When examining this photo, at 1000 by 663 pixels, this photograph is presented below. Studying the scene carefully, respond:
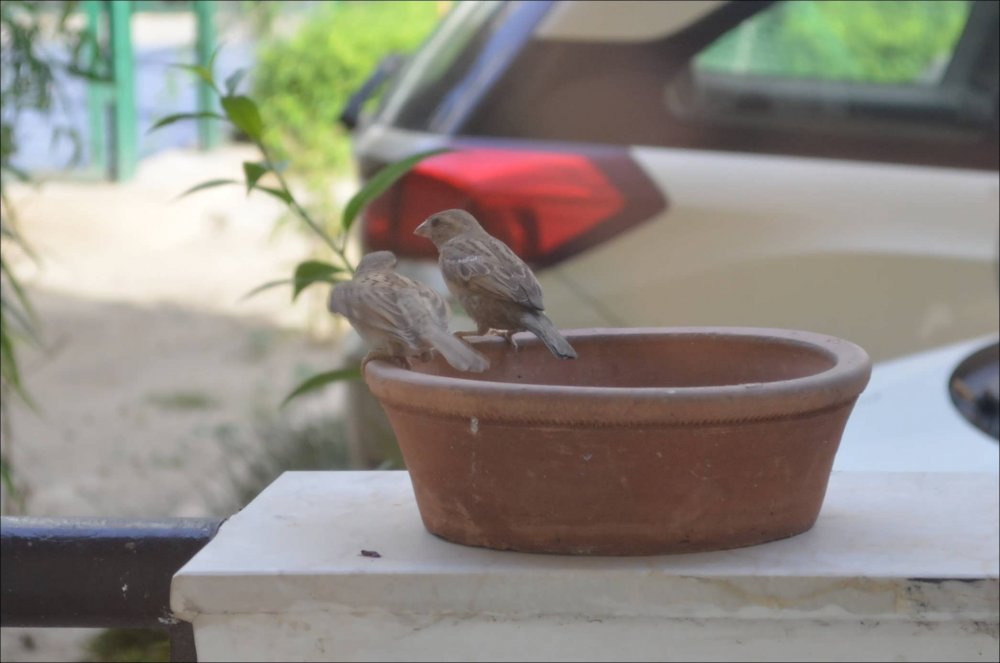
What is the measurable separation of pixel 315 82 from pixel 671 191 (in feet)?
25.5

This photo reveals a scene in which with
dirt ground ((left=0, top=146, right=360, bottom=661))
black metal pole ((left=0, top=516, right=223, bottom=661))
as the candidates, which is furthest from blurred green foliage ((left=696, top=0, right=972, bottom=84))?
black metal pole ((left=0, top=516, right=223, bottom=661))

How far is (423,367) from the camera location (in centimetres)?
204

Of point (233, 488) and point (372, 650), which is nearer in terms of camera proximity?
point (372, 650)

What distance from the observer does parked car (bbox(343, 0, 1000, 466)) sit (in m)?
3.52

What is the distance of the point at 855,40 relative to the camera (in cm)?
1076

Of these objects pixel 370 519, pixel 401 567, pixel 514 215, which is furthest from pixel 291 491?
pixel 514 215

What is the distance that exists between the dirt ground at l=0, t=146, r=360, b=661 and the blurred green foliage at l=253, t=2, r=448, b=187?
674 mm

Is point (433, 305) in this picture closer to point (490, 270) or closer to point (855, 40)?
point (490, 270)

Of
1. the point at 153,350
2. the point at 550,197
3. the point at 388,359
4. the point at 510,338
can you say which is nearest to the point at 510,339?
the point at 510,338

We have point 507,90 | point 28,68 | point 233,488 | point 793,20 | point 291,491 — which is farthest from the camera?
point 793,20

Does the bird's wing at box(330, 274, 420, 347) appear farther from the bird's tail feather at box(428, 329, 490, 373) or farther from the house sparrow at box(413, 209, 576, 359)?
the house sparrow at box(413, 209, 576, 359)

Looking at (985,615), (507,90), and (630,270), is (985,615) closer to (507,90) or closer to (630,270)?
(630,270)

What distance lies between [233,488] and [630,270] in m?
2.29

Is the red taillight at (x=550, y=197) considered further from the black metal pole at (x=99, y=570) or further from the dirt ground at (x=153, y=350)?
the black metal pole at (x=99, y=570)
